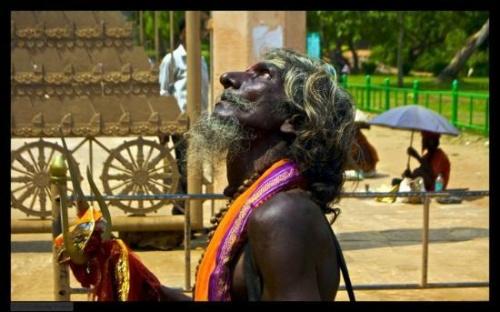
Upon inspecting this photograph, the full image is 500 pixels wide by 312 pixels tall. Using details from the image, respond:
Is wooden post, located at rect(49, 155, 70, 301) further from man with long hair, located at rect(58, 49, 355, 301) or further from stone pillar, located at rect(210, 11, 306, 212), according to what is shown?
stone pillar, located at rect(210, 11, 306, 212)

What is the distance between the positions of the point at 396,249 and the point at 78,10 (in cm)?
332

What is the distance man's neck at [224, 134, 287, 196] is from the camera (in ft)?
8.50

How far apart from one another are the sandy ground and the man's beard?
3.82m

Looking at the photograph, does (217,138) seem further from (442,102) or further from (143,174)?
(442,102)

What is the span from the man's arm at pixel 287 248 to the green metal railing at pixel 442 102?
1377cm

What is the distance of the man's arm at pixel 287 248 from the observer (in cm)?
238

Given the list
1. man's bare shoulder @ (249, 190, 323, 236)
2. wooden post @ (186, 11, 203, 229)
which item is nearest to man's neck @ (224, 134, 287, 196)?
man's bare shoulder @ (249, 190, 323, 236)

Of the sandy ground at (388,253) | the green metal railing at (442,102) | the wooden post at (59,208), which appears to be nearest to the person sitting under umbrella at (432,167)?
the sandy ground at (388,253)

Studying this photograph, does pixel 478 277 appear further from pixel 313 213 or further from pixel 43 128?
pixel 313 213

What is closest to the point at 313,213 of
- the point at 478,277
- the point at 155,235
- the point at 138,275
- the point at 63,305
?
the point at 138,275

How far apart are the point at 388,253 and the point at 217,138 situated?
6016mm

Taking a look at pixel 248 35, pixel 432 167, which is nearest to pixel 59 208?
pixel 248 35
